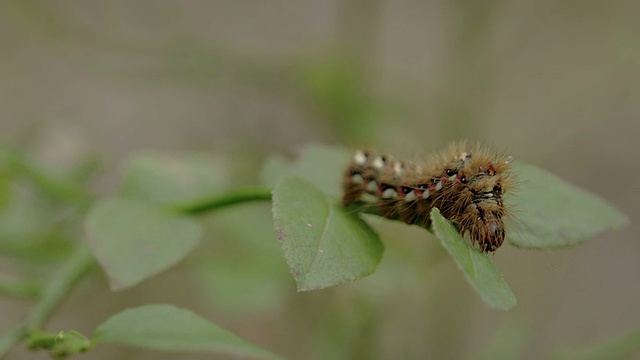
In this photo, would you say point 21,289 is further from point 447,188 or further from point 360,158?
point 447,188

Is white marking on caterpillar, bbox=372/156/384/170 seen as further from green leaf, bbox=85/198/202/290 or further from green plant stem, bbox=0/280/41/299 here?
green plant stem, bbox=0/280/41/299

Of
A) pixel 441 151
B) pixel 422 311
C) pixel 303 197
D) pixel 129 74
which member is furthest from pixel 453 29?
pixel 303 197

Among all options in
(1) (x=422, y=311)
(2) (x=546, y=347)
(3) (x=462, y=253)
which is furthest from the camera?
(2) (x=546, y=347)

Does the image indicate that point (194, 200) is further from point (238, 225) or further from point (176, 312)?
point (238, 225)

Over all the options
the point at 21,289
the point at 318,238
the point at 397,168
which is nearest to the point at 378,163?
the point at 397,168

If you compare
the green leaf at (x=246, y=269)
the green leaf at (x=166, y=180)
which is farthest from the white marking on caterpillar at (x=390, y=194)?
the green leaf at (x=246, y=269)

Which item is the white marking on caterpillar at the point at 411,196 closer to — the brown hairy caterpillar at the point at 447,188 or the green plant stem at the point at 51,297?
the brown hairy caterpillar at the point at 447,188
